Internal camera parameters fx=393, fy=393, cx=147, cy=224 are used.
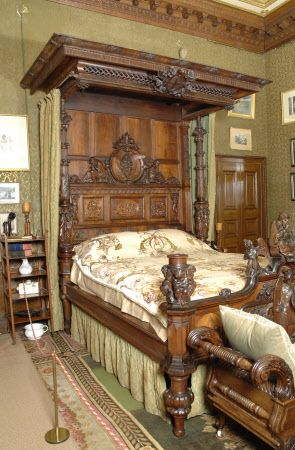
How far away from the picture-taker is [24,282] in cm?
414

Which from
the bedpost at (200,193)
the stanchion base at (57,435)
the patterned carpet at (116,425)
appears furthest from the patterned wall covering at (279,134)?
the stanchion base at (57,435)

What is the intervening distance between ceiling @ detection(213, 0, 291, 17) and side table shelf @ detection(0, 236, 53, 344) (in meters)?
4.31

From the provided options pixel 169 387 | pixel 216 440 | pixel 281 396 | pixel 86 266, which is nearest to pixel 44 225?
pixel 86 266

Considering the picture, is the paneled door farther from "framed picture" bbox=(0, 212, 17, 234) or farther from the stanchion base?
the stanchion base

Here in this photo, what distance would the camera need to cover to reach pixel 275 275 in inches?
105

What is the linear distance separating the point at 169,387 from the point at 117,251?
1706mm

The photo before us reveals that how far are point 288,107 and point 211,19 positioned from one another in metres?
1.70

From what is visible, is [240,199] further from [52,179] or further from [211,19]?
[52,179]

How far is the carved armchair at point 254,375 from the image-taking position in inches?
69.3

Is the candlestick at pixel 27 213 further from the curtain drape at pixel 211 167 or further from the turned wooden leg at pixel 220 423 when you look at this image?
the turned wooden leg at pixel 220 423

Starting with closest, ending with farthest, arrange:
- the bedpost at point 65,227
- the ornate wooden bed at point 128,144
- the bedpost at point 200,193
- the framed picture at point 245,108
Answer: the ornate wooden bed at point 128,144
the bedpost at point 65,227
the bedpost at point 200,193
the framed picture at point 245,108

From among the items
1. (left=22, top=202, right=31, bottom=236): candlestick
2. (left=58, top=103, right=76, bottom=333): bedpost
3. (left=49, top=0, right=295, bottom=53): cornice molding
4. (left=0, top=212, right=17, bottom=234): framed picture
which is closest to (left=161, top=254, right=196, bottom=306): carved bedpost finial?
(left=58, top=103, right=76, bottom=333): bedpost

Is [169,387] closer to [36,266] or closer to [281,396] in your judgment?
[281,396]

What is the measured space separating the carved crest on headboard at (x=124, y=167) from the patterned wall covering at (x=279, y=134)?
2.20 meters
